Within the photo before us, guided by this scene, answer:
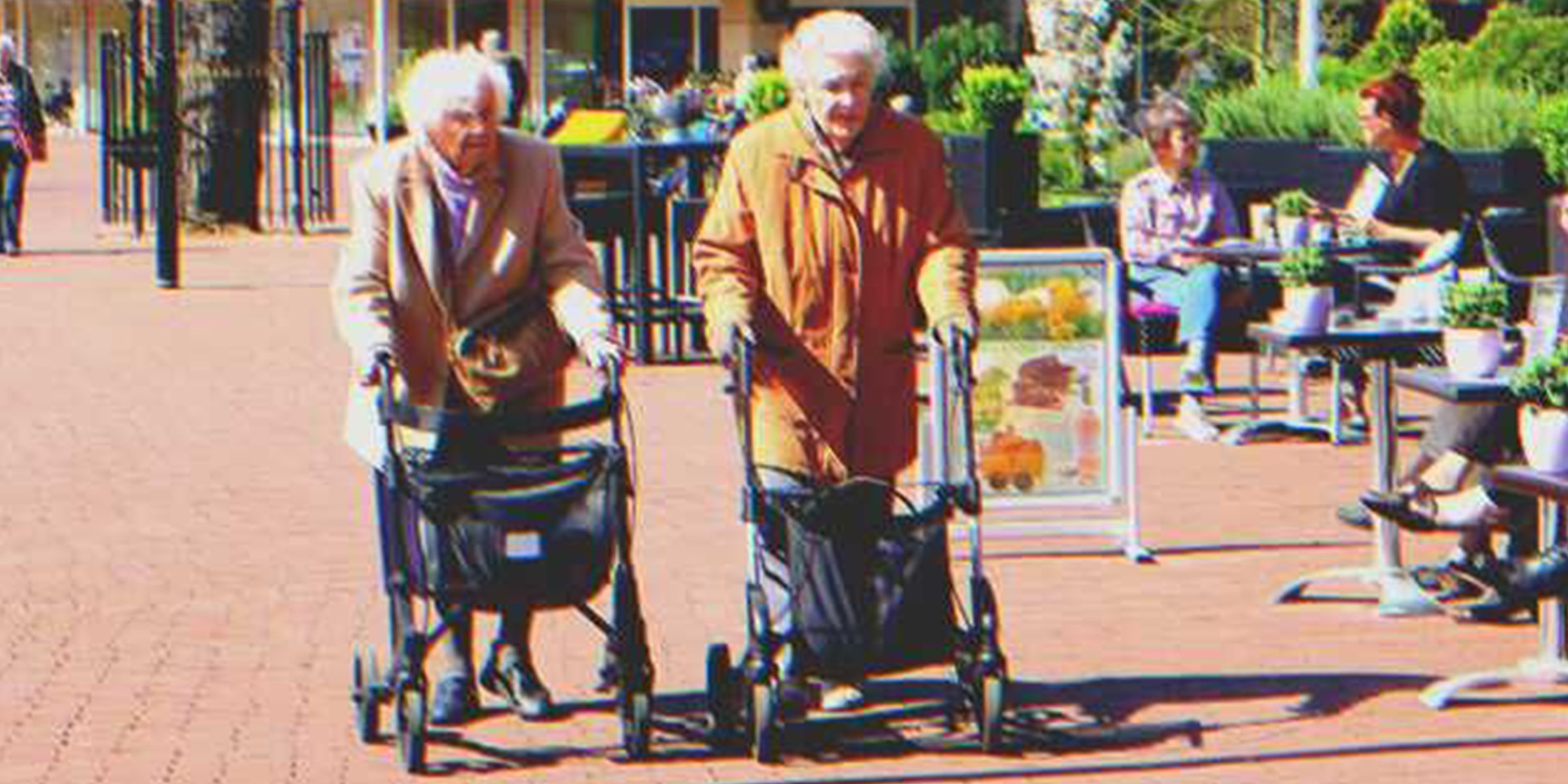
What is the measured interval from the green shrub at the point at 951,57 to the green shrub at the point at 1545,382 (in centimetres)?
3836

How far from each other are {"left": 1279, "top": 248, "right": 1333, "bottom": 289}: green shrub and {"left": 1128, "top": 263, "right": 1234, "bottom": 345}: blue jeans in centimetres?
346

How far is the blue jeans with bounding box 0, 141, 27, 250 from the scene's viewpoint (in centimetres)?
2484

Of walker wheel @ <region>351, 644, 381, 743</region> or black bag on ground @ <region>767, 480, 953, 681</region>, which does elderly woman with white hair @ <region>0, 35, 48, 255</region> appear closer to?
walker wheel @ <region>351, 644, 381, 743</region>

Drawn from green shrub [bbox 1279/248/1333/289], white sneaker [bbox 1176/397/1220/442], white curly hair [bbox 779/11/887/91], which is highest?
white curly hair [bbox 779/11/887/91]

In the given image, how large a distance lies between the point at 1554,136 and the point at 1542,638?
454cm

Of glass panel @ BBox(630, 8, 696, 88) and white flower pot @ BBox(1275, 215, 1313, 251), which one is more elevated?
glass panel @ BBox(630, 8, 696, 88)

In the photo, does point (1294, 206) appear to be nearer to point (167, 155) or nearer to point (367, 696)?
point (367, 696)

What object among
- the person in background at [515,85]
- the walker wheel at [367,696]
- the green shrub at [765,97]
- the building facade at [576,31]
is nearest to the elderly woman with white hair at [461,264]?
the walker wheel at [367,696]

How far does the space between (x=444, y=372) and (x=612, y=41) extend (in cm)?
4590

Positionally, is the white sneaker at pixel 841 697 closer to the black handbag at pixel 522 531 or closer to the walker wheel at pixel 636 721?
the walker wheel at pixel 636 721

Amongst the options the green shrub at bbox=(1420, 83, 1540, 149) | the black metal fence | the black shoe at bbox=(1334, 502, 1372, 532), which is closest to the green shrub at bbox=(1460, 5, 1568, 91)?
the green shrub at bbox=(1420, 83, 1540, 149)

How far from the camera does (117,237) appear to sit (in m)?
27.8

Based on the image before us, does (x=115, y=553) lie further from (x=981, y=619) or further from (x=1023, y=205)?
(x=1023, y=205)

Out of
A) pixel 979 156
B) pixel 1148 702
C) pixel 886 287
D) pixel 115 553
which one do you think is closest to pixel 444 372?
pixel 886 287
